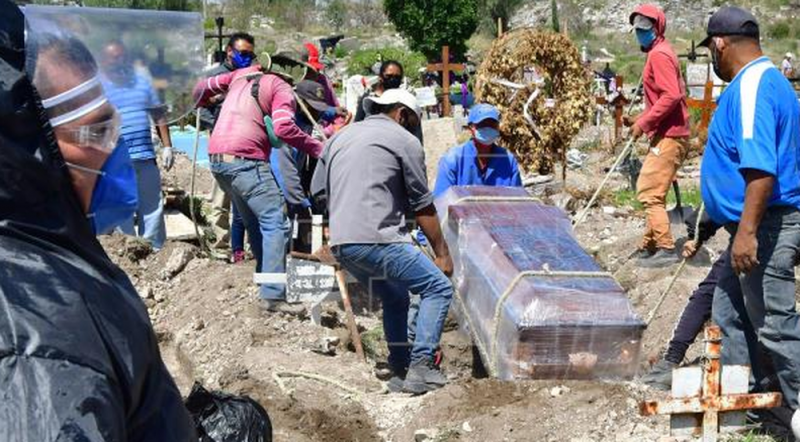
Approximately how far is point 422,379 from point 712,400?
1.70 m

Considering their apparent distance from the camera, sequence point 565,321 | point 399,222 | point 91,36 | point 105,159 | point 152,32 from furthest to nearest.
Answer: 1. point 399,222
2. point 565,321
3. point 152,32
4. point 91,36
5. point 105,159

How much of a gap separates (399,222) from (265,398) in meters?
1.14

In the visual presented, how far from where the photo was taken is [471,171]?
6941mm

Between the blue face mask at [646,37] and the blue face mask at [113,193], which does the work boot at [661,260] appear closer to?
the blue face mask at [646,37]

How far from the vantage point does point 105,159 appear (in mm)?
1843

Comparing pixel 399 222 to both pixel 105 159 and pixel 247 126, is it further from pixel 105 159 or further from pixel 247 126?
pixel 105 159

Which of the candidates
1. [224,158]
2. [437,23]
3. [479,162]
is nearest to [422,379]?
[479,162]

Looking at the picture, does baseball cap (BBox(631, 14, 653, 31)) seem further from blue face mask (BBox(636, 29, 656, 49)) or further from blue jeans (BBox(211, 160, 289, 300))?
blue jeans (BBox(211, 160, 289, 300))

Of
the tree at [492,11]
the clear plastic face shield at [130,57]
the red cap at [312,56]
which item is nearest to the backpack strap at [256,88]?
the red cap at [312,56]

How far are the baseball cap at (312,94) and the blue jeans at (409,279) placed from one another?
2.64 metres

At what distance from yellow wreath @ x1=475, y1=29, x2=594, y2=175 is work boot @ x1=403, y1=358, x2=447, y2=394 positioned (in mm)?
7211

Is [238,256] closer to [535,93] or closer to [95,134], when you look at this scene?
[535,93]

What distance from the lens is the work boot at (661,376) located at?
5180 mm

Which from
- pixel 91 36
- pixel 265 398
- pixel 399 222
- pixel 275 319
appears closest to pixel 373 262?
pixel 399 222
